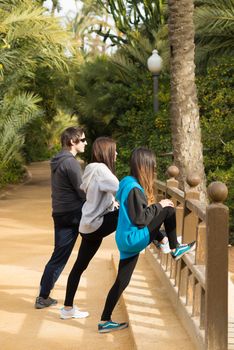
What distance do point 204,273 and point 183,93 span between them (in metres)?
7.28

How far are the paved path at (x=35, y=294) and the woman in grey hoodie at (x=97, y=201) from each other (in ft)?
1.20

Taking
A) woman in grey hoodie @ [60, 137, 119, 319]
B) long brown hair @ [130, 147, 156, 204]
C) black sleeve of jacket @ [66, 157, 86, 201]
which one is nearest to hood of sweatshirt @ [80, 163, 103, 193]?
woman in grey hoodie @ [60, 137, 119, 319]

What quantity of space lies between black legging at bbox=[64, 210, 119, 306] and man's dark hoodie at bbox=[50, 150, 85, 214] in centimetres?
39

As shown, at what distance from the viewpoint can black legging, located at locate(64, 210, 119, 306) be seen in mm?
5398

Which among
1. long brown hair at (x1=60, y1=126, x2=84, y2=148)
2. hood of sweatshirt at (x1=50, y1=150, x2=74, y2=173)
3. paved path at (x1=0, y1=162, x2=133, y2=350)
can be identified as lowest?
paved path at (x1=0, y1=162, x2=133, y2=350)

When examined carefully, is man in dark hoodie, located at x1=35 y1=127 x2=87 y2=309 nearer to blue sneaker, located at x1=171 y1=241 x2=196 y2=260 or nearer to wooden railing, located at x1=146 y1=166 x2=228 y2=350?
wooden railing, located at x1=146 y1=166 x2=228 y2=350

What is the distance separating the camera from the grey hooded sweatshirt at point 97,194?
17.1 feet

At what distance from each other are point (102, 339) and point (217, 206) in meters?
1.72

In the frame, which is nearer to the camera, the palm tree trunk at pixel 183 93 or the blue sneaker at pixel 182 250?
the blue sneaker at pixel 182 250

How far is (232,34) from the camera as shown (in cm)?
1555

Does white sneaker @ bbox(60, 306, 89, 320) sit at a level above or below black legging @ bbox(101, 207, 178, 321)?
below

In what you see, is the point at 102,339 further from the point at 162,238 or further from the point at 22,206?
the point at 22,206

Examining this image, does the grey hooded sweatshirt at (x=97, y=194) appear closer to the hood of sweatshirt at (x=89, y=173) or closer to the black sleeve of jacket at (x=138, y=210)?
the hood of sweatshirt at (x=89, y=173)

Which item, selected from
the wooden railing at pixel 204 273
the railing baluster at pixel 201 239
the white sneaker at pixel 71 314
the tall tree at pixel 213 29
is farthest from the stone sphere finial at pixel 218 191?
the tall tree at pixel 213 29
